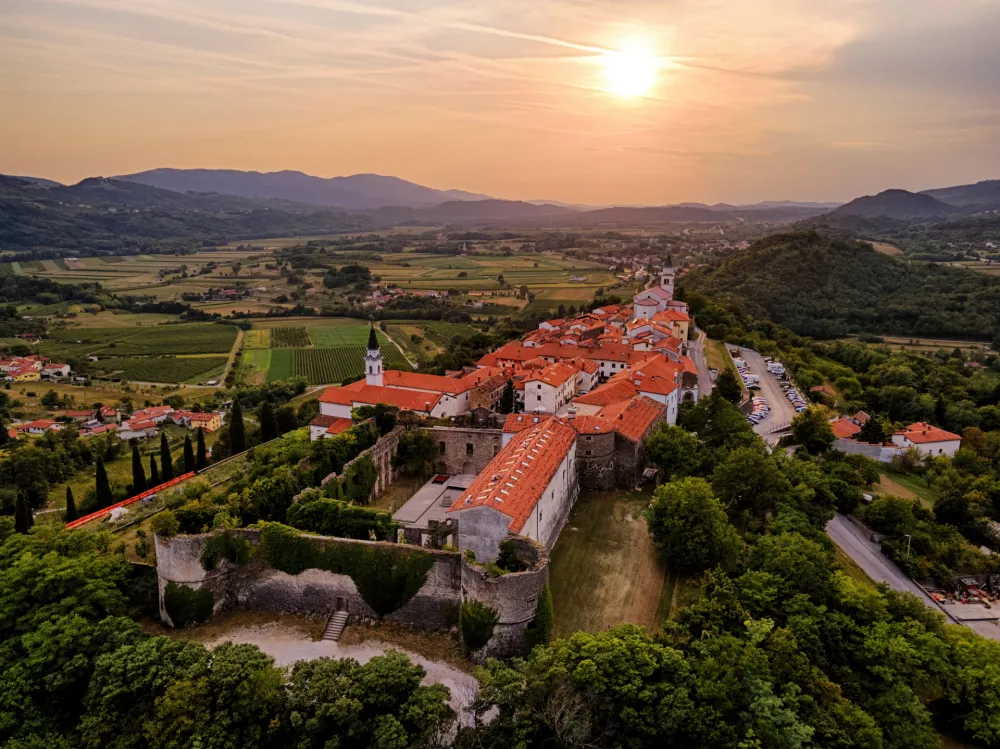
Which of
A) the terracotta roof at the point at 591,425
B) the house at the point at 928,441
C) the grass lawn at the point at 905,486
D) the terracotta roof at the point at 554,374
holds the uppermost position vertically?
the terracotta roof at the point at 554,374

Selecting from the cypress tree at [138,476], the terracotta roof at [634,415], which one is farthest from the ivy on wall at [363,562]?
the cypress tree at [138,476]

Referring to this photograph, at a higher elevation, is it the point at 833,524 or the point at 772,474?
the point at 772,474

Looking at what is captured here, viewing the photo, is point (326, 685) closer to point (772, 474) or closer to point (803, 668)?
point (803, 668)

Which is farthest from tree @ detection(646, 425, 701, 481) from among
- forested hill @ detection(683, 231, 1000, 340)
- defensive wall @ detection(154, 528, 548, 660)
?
forested hill @ detection(683, 231, 1000, 340)

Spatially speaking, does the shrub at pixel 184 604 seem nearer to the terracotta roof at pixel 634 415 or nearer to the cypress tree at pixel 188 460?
the cypress tree at pixel 188 460

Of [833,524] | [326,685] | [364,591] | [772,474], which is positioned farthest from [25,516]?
[833,524]

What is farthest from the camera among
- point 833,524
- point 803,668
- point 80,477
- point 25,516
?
point 80,477

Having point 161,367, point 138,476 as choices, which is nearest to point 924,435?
point 138,476

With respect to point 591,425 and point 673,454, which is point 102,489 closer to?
point 591,425
